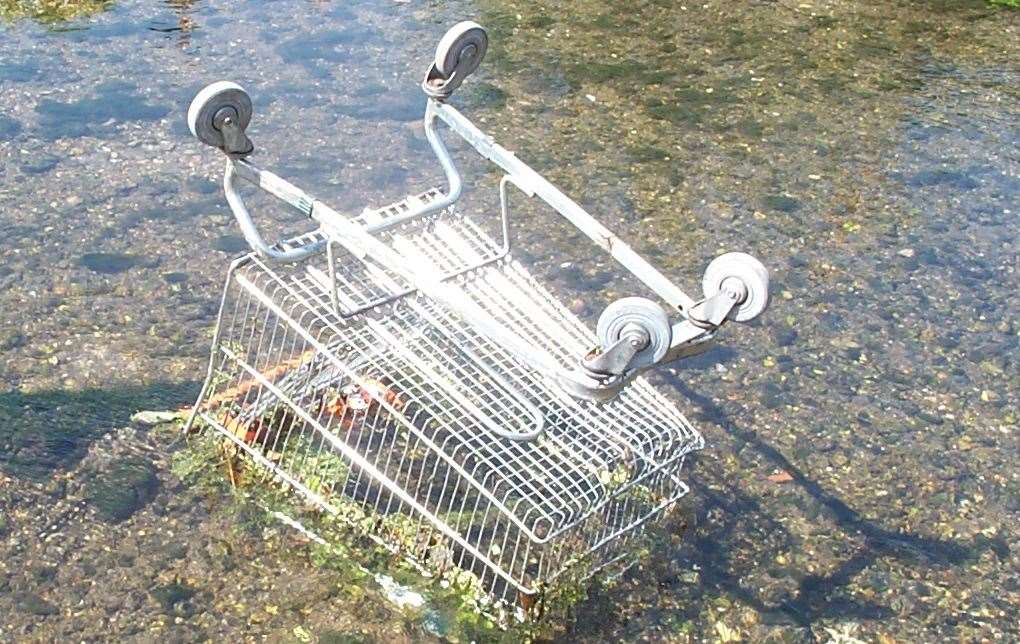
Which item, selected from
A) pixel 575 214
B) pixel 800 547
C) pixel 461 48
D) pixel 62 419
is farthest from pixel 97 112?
pixel 800 547

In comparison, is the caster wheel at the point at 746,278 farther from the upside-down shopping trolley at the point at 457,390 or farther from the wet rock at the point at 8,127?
the wet rock at the point at 8,127

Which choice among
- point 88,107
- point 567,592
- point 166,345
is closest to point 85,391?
point 166,345

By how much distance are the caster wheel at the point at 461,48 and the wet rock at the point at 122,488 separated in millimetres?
1559

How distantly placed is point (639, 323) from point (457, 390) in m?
0.90

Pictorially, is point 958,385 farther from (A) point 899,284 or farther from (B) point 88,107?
(B) point 88,107

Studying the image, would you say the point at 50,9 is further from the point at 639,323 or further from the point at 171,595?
the point at 639,323

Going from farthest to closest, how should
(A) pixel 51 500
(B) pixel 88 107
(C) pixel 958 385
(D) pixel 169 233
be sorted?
1. (B) pixel 88 107
2. (D) pixel 169 233
3. (C) pixel 958 385
4. (A) pixel 51 500

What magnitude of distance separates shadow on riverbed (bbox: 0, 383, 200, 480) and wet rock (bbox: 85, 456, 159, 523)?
0.15 metres

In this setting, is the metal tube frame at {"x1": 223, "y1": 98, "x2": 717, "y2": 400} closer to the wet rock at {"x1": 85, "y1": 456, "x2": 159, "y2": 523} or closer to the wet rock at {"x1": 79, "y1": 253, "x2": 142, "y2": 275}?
the wet rock at {"x1": 85, "y1": 456, "x2": 159, "y2": 523}

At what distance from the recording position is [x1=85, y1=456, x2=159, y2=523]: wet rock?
4.08m

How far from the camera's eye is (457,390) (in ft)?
12.4

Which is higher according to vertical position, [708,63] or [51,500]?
[708,63]

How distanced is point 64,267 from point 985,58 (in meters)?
5.32

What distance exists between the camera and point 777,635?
3.84 meters
